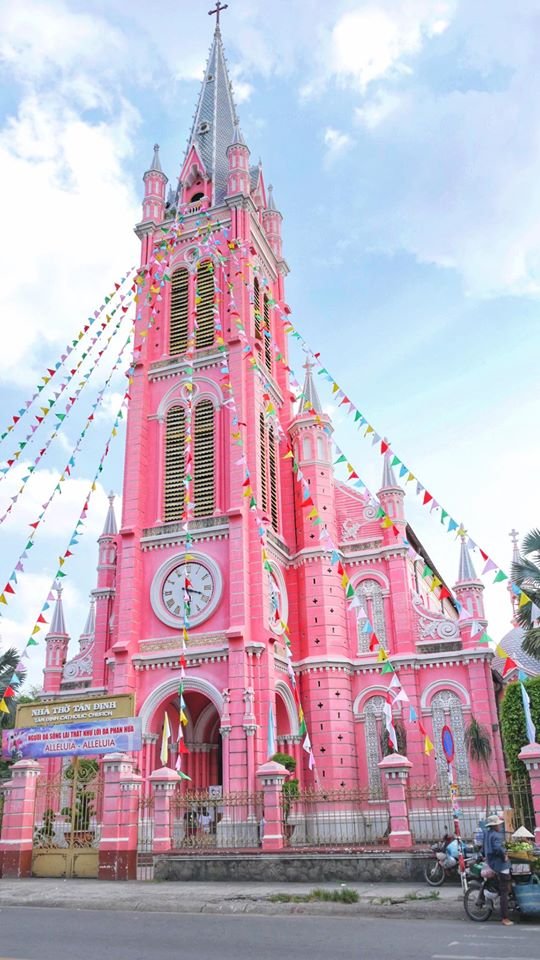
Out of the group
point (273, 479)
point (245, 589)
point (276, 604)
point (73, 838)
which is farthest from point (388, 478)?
point (73, 838)

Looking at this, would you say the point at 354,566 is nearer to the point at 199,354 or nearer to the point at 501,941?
the point at 199,354

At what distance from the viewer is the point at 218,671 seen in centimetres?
2388

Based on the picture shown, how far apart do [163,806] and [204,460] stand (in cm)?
1324

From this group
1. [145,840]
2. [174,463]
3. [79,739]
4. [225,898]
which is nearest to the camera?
[225,898]

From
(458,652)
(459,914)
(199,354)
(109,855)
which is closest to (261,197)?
(199,354)

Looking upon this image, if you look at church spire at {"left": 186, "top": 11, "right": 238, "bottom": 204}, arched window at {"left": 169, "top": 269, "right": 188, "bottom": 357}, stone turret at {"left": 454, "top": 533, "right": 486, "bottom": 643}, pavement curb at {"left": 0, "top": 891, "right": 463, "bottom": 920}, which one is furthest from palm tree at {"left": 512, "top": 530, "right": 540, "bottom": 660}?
church spire at {"left": 186, "top": 11, "right": 238, "bottom": 204}

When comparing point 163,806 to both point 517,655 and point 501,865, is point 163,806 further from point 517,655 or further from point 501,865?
point 517,655

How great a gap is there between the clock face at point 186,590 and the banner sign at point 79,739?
6.44 metres

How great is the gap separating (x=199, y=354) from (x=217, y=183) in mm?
9818

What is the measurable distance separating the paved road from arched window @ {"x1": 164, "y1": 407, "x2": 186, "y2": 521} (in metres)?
16.6

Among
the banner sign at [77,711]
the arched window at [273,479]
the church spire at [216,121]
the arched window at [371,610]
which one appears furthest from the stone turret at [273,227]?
the banner sign at [77,711]

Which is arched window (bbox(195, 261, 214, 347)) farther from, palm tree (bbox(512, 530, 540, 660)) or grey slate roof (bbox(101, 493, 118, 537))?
palm tree (bbox(512, 530, 540, 660))

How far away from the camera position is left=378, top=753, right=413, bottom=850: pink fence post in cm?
1526

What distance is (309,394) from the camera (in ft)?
101
